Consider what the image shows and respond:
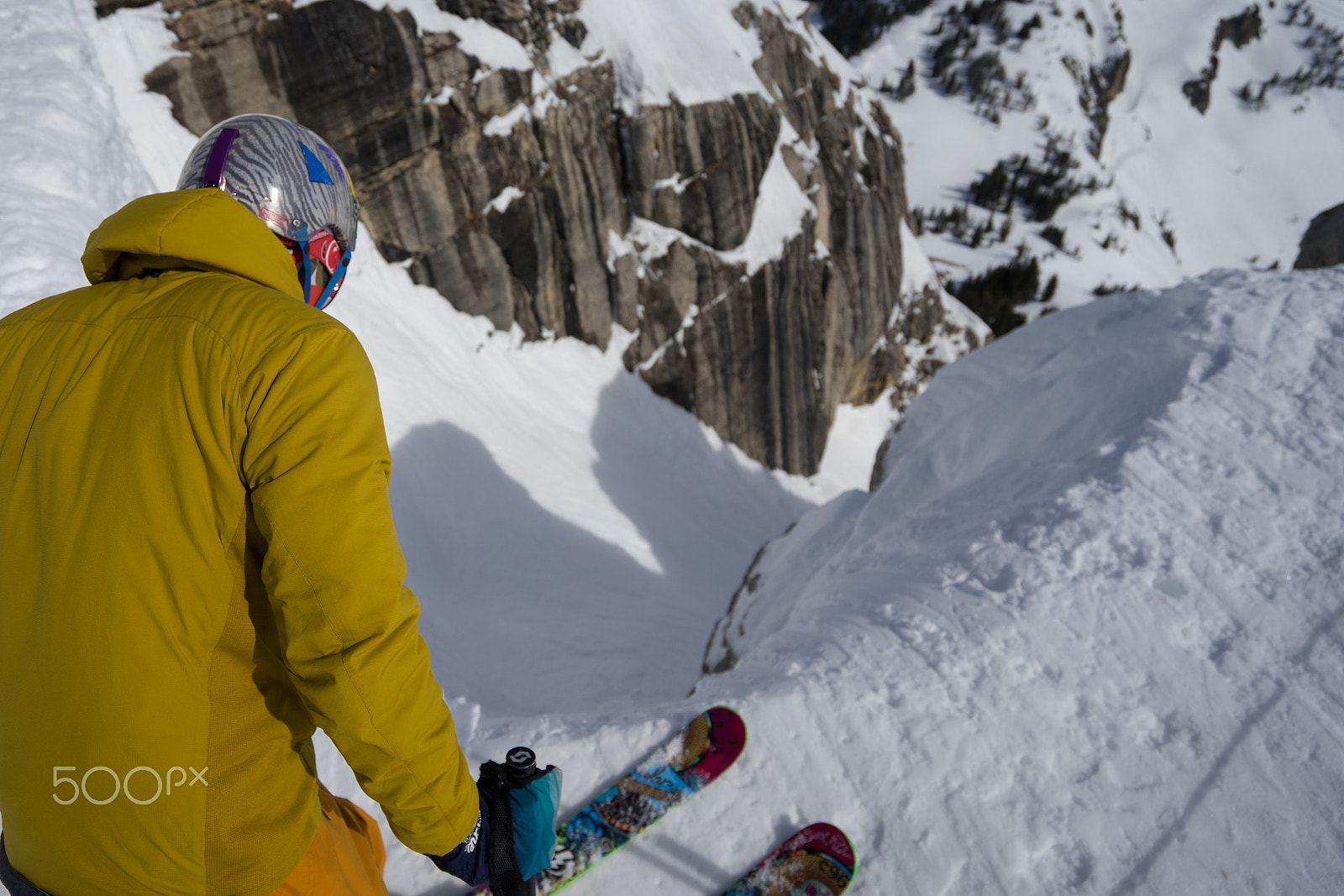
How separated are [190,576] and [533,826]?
3.46 ft

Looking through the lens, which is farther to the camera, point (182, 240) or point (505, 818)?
point (505, 818)

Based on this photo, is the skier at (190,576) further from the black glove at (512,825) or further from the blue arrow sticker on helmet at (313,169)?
the blue arrow sticker on helmet at (313,169)

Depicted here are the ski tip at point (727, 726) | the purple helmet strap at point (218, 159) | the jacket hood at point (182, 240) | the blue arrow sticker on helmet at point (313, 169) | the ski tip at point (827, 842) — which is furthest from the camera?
the ski tip at point (727, 726)

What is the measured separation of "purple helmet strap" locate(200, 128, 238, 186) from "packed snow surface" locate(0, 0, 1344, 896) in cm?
245

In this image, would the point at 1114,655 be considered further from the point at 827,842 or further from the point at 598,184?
the point at 598,184

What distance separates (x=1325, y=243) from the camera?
1005 cm

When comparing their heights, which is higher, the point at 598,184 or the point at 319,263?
the point at 319,263

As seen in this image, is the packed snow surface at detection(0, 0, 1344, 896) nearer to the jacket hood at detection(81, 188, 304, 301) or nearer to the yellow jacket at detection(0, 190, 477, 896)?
the yellow jacket at detection(0, 190, 477, 896)

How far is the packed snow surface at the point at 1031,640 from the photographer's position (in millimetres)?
2693

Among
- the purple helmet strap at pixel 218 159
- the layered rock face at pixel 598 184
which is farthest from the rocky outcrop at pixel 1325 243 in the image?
the purple helmet strap at pixel 218 159

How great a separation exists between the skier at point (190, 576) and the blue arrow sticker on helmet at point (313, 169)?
2.18 feet

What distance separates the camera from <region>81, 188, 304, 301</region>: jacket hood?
1319mm

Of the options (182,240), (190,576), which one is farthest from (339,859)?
(182,240)

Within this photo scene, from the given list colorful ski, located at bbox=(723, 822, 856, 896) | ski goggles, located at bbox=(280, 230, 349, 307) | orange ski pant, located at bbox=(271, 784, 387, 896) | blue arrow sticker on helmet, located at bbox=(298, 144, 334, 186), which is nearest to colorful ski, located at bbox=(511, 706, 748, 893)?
colorful ski, located at bbox=(723, 822, 856, 896)
